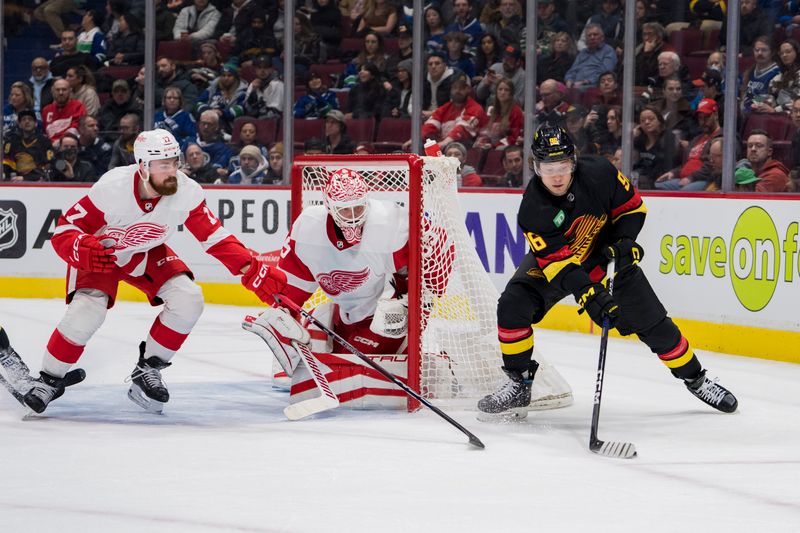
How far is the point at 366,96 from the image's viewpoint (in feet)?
26.5

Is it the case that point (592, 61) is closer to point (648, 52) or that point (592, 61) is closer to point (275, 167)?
point (648, 52)

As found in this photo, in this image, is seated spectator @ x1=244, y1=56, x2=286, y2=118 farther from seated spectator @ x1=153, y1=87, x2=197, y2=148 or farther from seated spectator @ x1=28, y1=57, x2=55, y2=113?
seated spectator @ x1=28, y1=57, x2=55, y2=113

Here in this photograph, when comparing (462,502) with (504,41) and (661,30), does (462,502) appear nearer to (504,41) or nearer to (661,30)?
(661,30)

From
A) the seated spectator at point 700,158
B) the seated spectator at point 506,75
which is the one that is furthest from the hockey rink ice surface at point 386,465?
the seated spectator at point 506,75

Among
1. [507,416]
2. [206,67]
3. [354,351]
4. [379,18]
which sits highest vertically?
[379,18]

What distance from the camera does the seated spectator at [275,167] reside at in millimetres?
8141

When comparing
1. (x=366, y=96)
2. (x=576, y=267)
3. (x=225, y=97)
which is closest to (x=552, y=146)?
(x=576, y=267)

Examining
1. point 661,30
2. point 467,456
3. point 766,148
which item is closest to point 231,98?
point 661,30

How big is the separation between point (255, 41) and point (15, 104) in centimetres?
178

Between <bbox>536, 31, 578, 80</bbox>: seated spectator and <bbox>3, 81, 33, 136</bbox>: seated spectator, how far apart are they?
3.78m

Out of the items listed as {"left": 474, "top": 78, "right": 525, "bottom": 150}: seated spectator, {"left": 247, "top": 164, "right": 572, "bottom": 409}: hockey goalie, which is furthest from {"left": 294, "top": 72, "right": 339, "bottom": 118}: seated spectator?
{"left": 247, "top": 164, "right": 572, "bottom": 409}: hockey goalie

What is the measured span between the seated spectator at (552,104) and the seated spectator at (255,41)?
211 cm

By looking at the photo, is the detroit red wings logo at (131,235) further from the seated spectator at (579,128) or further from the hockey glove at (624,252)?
the seated spectator at (579,128)

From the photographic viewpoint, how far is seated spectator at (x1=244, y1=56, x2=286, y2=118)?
822 centimetres
